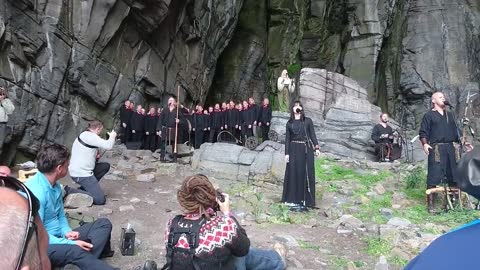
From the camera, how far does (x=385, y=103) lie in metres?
27.3

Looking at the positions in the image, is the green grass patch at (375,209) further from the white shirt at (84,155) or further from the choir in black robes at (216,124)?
the choir in black robes at (216,124)

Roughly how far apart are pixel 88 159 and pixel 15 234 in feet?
21.8

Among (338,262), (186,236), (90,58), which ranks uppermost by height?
(90,58)

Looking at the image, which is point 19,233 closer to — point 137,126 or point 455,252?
point 455,252

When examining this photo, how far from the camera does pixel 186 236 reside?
3316mm

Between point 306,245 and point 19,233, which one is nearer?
point 19,233

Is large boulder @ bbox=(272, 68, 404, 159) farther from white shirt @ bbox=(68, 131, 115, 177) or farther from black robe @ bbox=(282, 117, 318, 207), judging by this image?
white shirt @ bbox=(68, 131, 115, 177)

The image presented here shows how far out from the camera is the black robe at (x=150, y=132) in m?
17.1

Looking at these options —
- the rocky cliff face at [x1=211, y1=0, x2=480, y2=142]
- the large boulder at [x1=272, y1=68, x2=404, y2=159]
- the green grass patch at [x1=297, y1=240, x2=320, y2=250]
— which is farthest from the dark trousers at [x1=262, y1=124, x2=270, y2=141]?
the rocky cliff face at [x1=211, y1=0, x2=480, y2=142]

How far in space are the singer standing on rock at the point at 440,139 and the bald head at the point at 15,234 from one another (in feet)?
23.6

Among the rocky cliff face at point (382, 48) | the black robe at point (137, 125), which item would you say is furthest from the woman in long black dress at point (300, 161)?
the rocky cliff face at point (382, 48)

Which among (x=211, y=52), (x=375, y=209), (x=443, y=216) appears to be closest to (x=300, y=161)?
(x=375, y=209)

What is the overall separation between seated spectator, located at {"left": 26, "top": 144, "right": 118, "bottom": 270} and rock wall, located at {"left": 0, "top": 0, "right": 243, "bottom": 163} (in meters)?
9.61

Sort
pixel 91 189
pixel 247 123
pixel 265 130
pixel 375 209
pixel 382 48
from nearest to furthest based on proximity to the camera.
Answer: pixel 91 189, pixel 375 209, pixel 265 130, pixel 247 123, pixel 382 48
